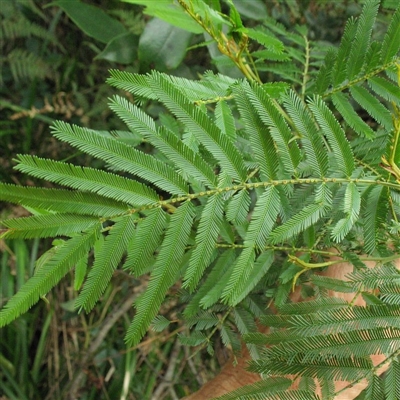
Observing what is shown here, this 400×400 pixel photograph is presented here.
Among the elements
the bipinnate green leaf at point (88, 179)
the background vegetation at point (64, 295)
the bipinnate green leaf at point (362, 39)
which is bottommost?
the background vegetation at point (64, 295)

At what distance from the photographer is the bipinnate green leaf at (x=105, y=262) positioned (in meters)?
0.54

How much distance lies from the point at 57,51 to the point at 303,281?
5.11 ft

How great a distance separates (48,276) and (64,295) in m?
1.33

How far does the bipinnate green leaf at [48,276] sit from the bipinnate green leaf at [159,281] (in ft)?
0.28

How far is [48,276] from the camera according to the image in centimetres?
53

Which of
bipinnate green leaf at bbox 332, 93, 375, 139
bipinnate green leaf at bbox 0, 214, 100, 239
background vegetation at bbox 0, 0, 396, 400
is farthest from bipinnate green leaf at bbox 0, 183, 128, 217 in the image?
background vegetation at bbox 0, 0, 396, 400

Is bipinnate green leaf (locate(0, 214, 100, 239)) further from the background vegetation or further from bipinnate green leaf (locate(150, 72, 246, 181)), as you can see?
the background vegetation

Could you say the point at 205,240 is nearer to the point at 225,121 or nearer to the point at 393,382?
the point at 225,121

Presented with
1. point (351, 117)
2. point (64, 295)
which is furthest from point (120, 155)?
point (64, 295)

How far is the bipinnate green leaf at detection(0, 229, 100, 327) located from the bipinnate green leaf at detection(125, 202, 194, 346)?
0.09m

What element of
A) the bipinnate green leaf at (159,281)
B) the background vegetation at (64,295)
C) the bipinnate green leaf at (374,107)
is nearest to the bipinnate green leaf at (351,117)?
the bipinnate green leaf at (374,107)

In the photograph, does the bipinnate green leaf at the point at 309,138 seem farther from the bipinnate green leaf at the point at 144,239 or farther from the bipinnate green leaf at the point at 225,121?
the bipinnate green leaf at the point at 144,239

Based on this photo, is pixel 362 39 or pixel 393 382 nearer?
A: pixel 393 382

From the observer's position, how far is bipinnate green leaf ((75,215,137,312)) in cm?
54
